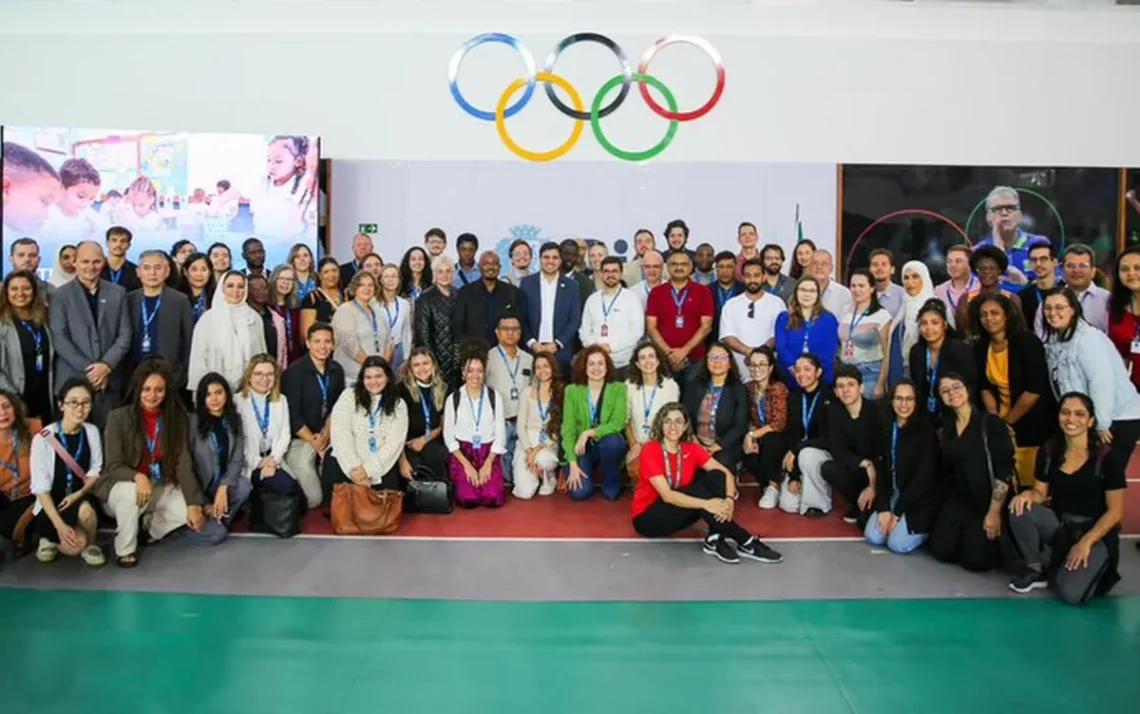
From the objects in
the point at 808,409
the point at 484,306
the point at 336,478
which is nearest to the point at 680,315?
the point at 808,409

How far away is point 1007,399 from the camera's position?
16.4 feet

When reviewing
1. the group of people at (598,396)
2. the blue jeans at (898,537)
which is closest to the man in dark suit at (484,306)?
the group of people at (598,396)

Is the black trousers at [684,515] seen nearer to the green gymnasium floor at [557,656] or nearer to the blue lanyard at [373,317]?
the green gymnasium floor at [557,656]

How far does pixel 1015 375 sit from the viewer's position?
194 inches

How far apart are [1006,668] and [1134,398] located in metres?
1.97

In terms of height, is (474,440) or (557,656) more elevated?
(474,440)

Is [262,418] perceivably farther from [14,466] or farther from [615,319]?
[615,319]

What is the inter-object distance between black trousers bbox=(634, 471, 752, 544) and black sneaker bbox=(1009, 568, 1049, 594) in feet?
4.58

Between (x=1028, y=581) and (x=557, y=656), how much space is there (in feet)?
8.18

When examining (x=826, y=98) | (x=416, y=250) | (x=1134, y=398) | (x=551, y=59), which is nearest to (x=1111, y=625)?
(x=1134, y=398)

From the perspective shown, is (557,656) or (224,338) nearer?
(557,656)

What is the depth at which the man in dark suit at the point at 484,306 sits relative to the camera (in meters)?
6.34

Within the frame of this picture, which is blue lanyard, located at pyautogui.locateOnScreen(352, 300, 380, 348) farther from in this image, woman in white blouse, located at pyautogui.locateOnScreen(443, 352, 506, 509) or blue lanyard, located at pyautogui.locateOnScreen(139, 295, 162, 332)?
blue lanyard, located at pyautogui.locateOnScreen(139, 295, 162, 332)

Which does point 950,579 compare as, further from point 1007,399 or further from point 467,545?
point 467,545
